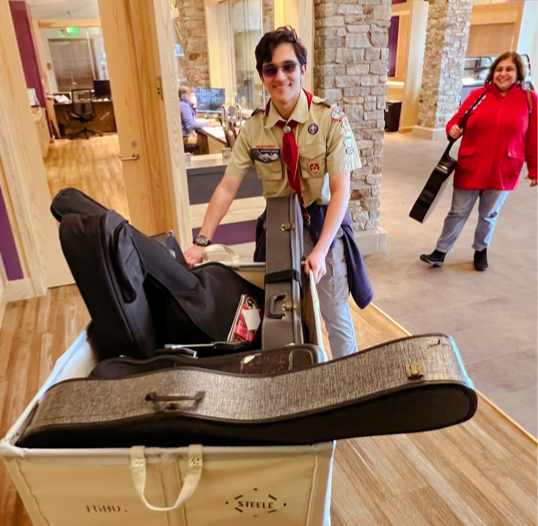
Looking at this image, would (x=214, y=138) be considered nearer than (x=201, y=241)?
No

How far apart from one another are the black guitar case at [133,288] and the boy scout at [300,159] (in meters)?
0.30

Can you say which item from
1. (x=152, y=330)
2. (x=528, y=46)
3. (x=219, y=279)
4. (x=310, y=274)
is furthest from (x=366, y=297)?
(x=528, y=46)

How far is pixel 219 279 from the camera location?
1.37 metres

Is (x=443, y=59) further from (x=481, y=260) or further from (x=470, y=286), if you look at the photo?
(x=470, y=286)

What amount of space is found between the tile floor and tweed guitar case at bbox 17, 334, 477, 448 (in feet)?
5.50

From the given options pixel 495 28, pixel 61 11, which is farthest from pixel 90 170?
pixel 495 28

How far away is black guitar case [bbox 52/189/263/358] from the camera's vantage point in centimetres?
100

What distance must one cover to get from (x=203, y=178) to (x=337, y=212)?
1691 mm

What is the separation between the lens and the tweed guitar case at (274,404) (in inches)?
26.4

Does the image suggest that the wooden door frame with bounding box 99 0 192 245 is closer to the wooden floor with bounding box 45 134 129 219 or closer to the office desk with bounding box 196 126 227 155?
the office desk with bounding box 196 126 227 155

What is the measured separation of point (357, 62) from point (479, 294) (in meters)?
1.75

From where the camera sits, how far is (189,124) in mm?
3207

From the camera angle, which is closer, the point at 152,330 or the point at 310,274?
the point at 152,330

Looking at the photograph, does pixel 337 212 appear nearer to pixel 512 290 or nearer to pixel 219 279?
pixel 219 279
